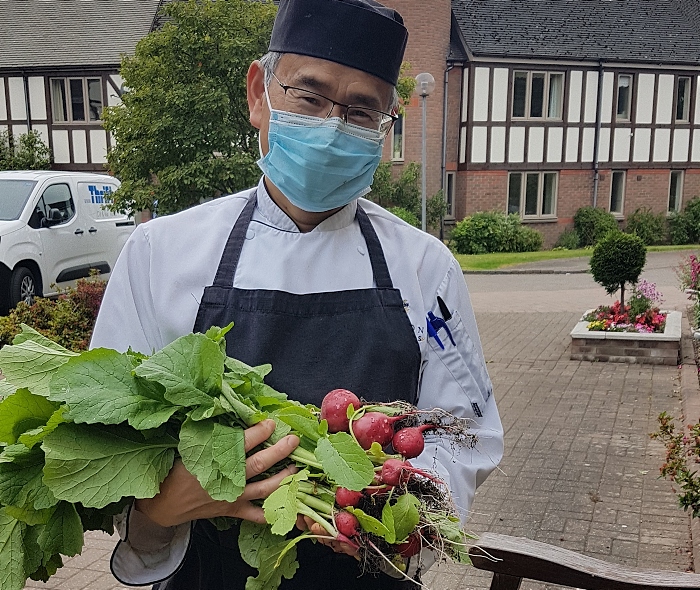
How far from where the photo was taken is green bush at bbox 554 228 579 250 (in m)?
24.9

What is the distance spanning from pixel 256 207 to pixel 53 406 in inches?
32.6

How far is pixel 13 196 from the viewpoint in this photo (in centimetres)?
1126

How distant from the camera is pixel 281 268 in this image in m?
2.00

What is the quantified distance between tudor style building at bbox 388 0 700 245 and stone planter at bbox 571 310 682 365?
15039 millimetres

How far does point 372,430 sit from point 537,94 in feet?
81.8

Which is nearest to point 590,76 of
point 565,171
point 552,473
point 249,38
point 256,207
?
point 565,171

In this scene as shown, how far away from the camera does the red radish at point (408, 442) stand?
63.9 inches

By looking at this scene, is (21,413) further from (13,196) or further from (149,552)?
(13,196)

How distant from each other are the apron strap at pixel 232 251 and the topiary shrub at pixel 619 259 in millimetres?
8901

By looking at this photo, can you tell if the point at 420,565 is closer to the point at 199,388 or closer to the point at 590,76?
the point at 199,388

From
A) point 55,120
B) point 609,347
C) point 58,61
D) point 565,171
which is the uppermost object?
point 58,61

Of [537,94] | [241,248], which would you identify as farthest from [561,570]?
[537,94]

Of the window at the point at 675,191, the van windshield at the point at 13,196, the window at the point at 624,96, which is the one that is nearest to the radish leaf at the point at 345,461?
the van windshield at the point at 13,196

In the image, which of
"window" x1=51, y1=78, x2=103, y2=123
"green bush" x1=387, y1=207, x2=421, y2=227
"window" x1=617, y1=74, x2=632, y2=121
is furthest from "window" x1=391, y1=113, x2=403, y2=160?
"window" x1=51, y1=78, x2=103, y2=123
